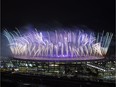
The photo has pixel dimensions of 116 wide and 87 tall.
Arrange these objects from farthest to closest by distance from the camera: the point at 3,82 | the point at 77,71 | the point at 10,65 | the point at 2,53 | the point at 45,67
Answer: the point at 2,53, the point at 10,65, the point at 45,67, the point at 77,71, the point at 3,82

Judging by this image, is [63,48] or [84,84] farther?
[63,48]

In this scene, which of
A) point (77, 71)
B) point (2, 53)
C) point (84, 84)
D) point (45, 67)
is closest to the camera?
point (84, 84)

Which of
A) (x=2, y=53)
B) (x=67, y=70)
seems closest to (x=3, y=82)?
(x=67, y=70)

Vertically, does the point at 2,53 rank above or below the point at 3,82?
above

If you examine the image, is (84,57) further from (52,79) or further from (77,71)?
(52,79)

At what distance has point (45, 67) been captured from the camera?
29016 mm

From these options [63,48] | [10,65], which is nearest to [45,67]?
[63,48]

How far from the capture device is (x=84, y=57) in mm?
30031

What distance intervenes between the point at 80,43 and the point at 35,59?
549cm

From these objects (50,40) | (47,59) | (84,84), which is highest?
(50,40)

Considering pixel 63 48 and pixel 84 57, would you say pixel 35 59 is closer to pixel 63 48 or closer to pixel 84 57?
pixel 63 48

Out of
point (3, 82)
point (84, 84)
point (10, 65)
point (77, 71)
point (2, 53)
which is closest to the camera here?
point (84, 84)

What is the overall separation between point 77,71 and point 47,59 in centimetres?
426

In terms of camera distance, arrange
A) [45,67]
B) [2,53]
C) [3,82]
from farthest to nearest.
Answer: [2,53] < [45,67] < [3,82]
